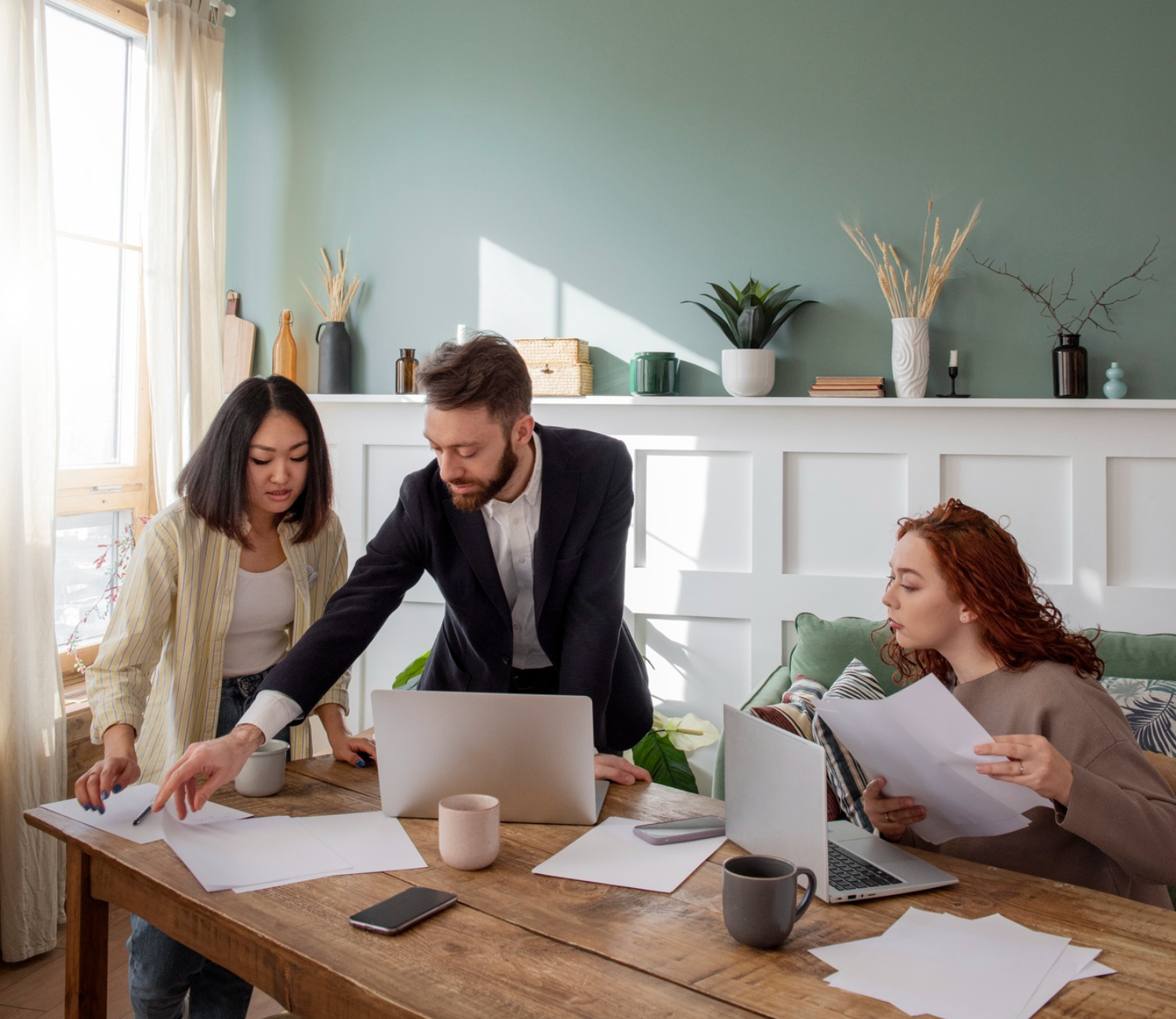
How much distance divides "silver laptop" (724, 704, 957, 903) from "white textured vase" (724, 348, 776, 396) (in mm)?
1700

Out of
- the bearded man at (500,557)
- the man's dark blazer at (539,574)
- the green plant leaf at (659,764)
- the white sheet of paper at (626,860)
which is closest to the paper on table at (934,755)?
the white sheet of paper at (626,860)

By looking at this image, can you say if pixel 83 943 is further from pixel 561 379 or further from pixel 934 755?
pixel 561 379

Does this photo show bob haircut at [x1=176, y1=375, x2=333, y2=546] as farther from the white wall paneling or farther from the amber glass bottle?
the amber glass bottle

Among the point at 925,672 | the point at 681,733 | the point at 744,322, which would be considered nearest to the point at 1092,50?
the point at 744,322

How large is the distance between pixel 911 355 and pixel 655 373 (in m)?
0.75

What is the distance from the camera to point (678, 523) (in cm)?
319

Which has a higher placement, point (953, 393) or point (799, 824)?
point (953, 393)

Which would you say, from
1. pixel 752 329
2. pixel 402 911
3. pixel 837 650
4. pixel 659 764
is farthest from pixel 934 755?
pixel 752 329

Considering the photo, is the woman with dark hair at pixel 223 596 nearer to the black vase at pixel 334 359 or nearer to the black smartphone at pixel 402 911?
the black smartphone at pixel 402 911

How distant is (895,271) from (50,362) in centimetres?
239

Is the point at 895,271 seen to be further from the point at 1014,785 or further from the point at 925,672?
the point at 1014,785

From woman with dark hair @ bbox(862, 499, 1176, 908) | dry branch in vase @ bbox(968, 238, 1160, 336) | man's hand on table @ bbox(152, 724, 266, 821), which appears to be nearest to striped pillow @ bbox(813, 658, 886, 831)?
woman with dark hair @ bbox(862, 499, 1176, 908)

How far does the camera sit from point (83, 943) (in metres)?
1.53

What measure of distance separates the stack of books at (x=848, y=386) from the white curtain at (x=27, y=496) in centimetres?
215
